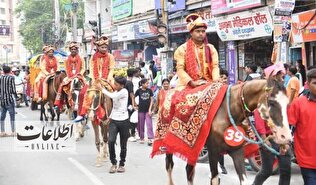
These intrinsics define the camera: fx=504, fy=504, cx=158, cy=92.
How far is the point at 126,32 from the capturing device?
30.4 m

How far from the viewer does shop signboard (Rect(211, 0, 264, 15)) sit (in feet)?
57.0

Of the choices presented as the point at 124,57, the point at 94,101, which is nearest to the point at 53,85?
the point at 94,101

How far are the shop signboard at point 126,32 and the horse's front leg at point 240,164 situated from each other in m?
23.5

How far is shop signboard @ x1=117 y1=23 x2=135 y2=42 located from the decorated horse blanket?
22.9 meters

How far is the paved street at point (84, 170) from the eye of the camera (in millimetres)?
8383

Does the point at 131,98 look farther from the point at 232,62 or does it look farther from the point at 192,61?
the point at 232,62

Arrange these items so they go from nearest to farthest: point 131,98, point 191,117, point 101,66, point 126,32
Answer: point 191,117 < point 101,66 < point 131,98 < point 126,32

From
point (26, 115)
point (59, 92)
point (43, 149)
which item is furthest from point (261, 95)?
point (26, 115)

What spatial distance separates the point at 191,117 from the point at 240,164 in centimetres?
81

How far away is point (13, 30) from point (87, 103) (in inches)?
4699

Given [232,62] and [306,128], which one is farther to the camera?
[232,62]

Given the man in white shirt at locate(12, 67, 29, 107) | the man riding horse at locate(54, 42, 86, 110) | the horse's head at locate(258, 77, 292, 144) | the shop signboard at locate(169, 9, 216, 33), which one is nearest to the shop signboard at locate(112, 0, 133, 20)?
the shop signboard at locate(169, 9, 216, 33)

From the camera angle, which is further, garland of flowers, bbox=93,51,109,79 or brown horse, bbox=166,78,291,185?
garland of flowers, bbox=93,51,109,79

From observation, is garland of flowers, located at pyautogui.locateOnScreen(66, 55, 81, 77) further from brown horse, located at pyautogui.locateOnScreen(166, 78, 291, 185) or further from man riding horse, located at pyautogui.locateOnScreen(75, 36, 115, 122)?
brown horse, located at pyautogui.locateOnScreen(166, 78, 291, 185)
